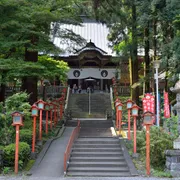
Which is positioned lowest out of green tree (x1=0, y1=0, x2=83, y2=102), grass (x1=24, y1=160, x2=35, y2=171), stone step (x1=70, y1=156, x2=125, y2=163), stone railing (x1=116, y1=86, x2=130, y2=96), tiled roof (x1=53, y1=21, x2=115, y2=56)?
grass (x1=24, y1=160, x2=35, y2=171)

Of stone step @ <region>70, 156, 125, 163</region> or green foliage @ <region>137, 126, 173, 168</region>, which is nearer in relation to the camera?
green foliage @ <region>137, 126, 173, 168</region>

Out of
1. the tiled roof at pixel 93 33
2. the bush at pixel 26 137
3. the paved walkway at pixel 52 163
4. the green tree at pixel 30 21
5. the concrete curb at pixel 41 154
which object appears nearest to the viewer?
the paved walkway at pixel 52 163

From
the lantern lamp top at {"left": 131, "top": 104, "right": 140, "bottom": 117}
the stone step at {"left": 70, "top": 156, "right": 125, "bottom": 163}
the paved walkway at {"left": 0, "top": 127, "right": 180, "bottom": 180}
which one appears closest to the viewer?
the paved walkway at {"left": 0, "top": 127, "right": 180, "bottom": 180}

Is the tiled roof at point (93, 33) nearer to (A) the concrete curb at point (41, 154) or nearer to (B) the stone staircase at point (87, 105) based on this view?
(B) the stone staircase at point (87, 105)

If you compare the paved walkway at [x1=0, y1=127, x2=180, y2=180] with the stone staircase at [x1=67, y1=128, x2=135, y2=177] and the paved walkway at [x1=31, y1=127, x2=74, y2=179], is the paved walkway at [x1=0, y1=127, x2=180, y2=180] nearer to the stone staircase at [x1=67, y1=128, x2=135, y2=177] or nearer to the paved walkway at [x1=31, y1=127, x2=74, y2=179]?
the paved walkway at [x1=31, y1=127, x2=74, y2=179]

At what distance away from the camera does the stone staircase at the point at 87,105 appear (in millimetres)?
23344

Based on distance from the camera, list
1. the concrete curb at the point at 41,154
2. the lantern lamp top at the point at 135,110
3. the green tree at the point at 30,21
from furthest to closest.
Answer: the green tree at the point at 30,21
the lantern lamp top at the point at 135,110
the concrete curb at the point at 41,154

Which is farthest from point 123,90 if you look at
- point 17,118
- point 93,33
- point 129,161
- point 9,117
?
point 17,118

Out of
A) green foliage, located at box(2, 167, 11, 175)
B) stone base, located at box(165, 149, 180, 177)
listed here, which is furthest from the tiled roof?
green foliage, located at box(2, 167, 11, 175)

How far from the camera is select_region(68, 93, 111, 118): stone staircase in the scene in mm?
23344

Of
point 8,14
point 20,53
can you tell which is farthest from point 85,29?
point 8,14

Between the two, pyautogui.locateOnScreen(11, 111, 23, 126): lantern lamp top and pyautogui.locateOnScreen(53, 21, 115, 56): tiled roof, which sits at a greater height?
pyautogui.locateOnScreen(53, 21, 115, 56): tiled roof

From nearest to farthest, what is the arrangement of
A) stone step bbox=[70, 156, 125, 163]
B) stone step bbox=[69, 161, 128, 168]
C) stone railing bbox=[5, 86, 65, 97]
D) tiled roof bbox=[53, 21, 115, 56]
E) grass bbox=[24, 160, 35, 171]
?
grass bbox=[24, 160, 35, 171] → stone step bbox=[69, 161, 128, 168] → stone step bbox=[70, 156, 125, 163] → stone railing bbox=[5, 86, 65, 97] → tiled roof bbox=[53, 21, 115, 56]

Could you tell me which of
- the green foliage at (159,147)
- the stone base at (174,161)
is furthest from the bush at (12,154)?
the stone base at (174,161)
